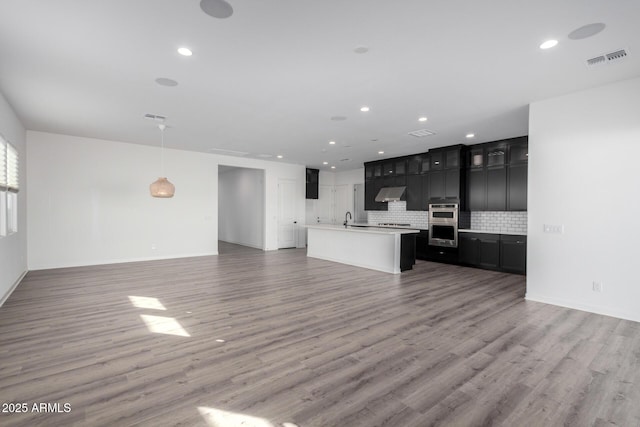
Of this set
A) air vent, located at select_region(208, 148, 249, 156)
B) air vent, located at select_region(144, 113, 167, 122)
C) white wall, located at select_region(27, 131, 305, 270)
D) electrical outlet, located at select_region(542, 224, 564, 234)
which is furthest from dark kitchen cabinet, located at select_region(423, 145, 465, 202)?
air vent, located at select_region(144, 113, 167, 122)

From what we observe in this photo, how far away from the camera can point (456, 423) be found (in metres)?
1.92

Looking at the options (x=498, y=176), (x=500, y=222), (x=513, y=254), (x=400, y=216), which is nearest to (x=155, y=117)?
(x=400, y=216)

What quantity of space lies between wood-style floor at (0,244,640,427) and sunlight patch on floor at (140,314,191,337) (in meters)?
0.02

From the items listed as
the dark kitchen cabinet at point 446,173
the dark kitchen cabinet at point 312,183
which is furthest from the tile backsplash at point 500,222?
the dark kitchen cabinet at point 312,183

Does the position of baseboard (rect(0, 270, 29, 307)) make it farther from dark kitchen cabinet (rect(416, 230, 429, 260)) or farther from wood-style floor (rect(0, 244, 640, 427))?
dark kitchen cabinet (rect(416, 230, 429, 260))

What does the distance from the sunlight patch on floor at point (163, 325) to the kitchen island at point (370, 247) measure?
4.38 meters

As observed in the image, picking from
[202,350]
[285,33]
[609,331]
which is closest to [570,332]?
[609,331]

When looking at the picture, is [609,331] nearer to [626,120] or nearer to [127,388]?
[626,120]

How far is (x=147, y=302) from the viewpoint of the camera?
4340mm

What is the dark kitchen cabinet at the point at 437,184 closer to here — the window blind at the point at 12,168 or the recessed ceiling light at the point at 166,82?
the recessed ceiling light at the point at 166,82

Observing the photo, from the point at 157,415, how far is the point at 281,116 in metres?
4.47

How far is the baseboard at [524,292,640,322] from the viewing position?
377 centimetres

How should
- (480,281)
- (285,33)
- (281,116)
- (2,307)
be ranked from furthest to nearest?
1. (480,281)
2. (281,116)
3. (2,307)
4. (285,33)

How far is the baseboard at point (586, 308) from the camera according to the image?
377 cm
